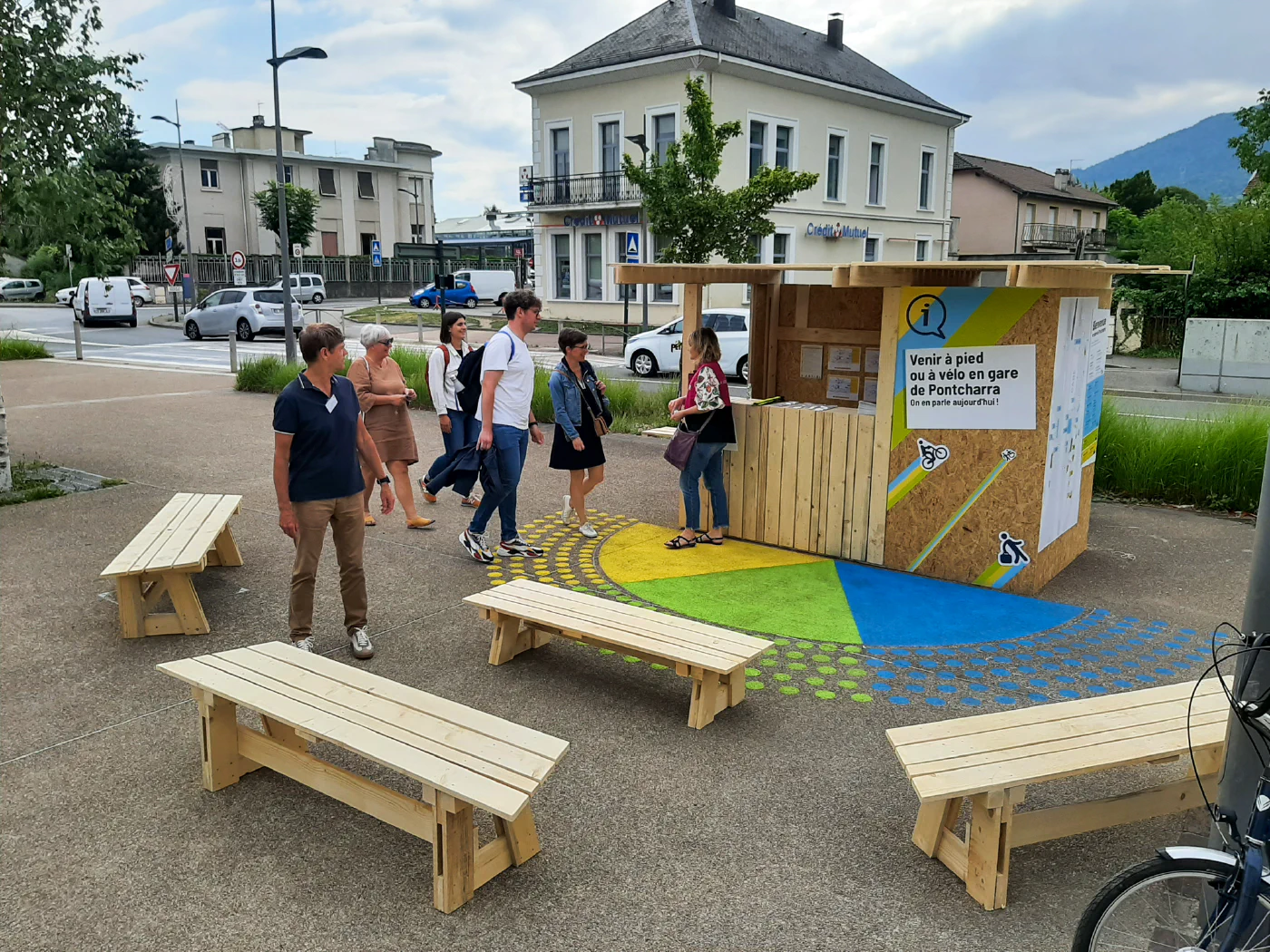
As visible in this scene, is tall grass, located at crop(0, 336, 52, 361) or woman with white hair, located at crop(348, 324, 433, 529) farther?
tall grass, located at crop(0, 336, 52, 361)

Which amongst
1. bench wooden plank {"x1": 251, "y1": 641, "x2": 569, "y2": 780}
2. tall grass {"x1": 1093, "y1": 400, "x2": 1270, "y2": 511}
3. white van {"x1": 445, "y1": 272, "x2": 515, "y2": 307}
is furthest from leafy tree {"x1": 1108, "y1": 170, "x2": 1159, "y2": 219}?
bench wooden plank {"x1": 251, "y1": 641, "x2": 569, "y2": 780}

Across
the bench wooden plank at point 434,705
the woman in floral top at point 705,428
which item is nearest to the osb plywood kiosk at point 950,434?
the woman in floral top at point 705,428

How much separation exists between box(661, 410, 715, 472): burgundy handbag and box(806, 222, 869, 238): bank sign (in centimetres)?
3090

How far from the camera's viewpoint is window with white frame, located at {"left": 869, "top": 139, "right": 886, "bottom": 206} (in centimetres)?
3981

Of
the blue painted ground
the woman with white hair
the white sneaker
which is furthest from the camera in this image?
the woman with white hair

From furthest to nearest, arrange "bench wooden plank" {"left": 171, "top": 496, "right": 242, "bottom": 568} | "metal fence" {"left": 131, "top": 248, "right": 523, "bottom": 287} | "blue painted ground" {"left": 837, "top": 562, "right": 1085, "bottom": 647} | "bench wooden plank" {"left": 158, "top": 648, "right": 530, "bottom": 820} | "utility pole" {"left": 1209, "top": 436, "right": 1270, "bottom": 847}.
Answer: "metal fence" {"left": 131, "top": 248, "right": 523, "bottom": 287}, "blue painted ground" {"left": 837, "top": 562, "right": 1085, "bottom": 647}, "bench wooden plank" {"left": 171, "top": 496, "right": 242, "bottom": 568}, "bench wooden plank" {"left": 158, "top": 648, "right": 530, "bottom": 820}, "utility pole" {"left": 1209, "top": 436, "right": 1270, "bottom": 847}

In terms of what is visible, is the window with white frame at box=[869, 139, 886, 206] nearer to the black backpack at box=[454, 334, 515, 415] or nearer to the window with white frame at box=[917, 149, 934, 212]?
the window with white frame at box=[917, 149, 934, 212]

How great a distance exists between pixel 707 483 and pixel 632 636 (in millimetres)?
3043

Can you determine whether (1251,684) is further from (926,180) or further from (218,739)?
(926,180)

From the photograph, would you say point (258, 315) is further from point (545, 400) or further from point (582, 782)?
point (582, 782)

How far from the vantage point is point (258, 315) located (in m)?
33.2

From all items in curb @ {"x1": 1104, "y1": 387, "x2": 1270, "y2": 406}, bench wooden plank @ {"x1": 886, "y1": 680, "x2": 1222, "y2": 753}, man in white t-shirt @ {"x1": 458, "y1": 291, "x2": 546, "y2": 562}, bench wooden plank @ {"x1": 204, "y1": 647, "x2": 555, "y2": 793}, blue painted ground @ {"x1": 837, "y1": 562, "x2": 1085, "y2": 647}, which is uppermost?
man in white t-shirt @ {"x1": 458, "y1": 291, "x2": 546, "y2": 562}

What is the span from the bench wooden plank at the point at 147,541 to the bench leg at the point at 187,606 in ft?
0.77

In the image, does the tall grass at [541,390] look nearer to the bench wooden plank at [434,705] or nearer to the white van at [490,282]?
the bench wooden plank at [434,705]
